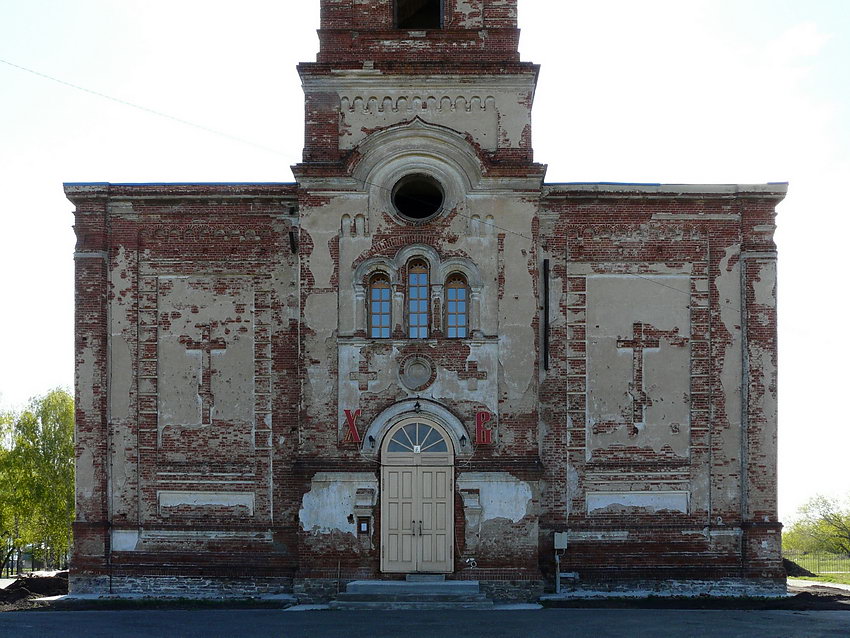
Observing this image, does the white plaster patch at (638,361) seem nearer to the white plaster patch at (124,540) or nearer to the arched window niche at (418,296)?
the arched window niche at (418,296)

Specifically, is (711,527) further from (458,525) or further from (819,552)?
(819,552)

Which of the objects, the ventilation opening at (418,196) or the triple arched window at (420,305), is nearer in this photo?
the triple arched window at (420,305)

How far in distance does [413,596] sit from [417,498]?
197cm

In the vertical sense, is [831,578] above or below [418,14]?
below

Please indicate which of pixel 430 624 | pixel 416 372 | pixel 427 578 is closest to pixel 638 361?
pixel 416 372

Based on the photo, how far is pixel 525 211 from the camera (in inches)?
800

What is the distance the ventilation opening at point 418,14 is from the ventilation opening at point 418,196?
396 centimetres

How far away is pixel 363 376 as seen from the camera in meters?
20.0

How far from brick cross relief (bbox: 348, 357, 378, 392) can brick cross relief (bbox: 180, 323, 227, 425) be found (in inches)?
124

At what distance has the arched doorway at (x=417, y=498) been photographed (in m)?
19.7

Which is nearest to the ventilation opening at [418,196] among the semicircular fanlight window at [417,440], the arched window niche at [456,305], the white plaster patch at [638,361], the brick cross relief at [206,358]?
the arched window niche at [456,305]

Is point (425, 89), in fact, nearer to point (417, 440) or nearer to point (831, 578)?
point (417, 440)

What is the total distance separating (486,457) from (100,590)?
8.33 m

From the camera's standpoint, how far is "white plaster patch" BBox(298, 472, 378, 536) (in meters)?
19.8
